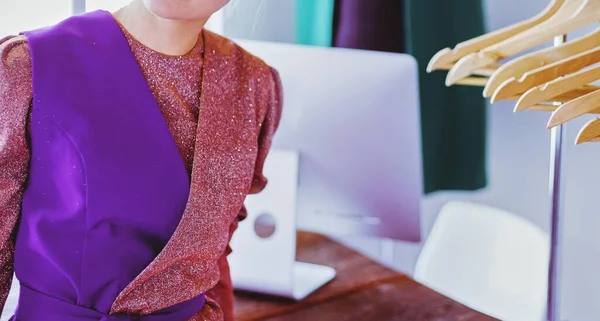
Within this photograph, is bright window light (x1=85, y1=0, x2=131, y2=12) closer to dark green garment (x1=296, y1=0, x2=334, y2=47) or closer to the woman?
the woman

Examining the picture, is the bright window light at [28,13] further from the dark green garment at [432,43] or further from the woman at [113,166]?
the dark green garment at [432,43]

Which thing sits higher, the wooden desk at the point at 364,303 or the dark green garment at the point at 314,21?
the dark green garment at the point at 314,21

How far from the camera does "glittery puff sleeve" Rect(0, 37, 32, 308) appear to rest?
670 millimetres

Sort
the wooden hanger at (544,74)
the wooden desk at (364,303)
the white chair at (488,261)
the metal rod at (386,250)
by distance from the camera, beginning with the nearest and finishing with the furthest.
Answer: the wooden hanger at (544,74), the wooden desk at (364,303), the white chair at (488,261), the metal rod at (386,250)

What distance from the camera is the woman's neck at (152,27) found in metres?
0.75

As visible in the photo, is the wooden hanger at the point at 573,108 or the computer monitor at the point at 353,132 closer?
the wooden hanger at the point at 573,108

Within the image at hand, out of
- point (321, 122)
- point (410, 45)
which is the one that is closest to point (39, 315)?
point (321, 122)

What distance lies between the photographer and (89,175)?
27.5 inches

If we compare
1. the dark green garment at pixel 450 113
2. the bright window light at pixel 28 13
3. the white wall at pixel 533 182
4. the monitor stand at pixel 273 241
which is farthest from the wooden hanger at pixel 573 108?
the white wall at pixel 533 182

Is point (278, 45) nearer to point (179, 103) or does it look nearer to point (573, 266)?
point (179, 103)

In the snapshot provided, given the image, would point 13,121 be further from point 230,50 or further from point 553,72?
point 553,72

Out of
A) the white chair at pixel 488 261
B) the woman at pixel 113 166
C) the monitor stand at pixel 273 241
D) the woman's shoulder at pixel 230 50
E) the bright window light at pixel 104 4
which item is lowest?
the white chair at pixel 488 261

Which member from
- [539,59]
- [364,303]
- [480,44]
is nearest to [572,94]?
[539,59]

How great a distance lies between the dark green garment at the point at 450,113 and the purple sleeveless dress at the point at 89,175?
3.51ft
